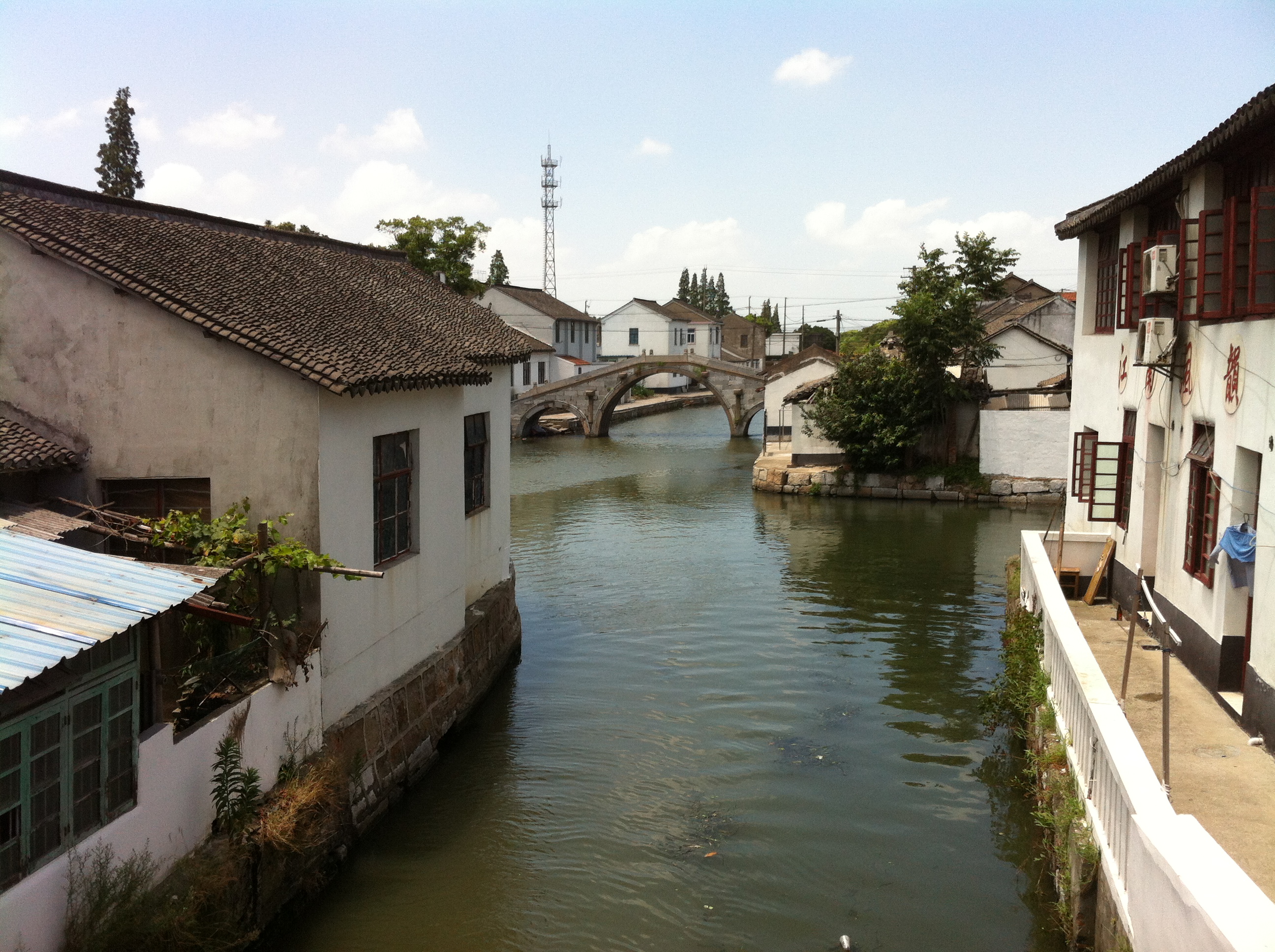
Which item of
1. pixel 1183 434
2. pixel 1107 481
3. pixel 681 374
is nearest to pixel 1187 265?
pixel 1183 434

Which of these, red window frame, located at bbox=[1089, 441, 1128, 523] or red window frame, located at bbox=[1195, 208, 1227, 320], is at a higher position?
red window frame, located at bbox=[1195, 208, 1227, 320]

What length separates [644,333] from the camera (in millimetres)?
72375

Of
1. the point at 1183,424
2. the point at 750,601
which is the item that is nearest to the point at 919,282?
the point at 750,601

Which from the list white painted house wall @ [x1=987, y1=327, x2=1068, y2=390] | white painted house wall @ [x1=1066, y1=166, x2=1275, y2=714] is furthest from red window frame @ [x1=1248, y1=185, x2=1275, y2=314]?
white painted house wall @ [x1=987, y1=327, x2=1068, y2=390]

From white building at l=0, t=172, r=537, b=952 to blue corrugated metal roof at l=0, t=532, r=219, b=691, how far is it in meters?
0.56

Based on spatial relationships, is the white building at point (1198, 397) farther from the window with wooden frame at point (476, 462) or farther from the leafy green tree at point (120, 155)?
the leafy green tree at point (120, 155)

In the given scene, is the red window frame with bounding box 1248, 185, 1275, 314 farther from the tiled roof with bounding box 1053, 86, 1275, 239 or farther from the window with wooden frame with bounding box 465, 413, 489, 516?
the window with wooden frame with bounding box 465, 413, 489, 516

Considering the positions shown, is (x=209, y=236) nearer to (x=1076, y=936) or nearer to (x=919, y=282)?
(x=1076, y=936)

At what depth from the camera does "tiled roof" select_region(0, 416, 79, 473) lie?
8289 mm

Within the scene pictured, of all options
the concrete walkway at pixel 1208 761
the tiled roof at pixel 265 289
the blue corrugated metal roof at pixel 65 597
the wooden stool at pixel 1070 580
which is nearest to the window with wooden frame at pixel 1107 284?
the wooden stool at pixel 1070 580

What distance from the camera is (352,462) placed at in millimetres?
9094

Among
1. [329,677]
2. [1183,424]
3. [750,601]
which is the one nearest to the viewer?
[329,677]

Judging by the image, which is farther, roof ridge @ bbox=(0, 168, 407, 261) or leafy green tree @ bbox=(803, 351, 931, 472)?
leafy green tree @ bbox=(803, 351, 931, 472)

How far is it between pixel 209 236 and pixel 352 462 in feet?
13.1
